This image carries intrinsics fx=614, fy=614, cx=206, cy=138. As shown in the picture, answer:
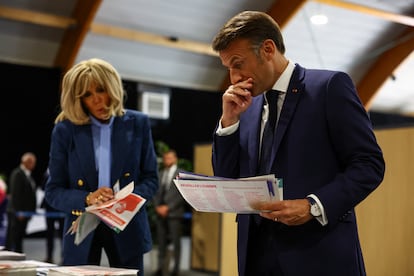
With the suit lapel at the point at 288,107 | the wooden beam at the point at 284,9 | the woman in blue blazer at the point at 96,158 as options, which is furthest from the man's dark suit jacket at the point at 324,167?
the wooden beam at the point at 284,9

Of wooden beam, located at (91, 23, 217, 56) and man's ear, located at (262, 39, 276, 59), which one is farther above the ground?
wooden beam, located at (91, 23, 217, 56)

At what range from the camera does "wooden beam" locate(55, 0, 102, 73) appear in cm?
1091

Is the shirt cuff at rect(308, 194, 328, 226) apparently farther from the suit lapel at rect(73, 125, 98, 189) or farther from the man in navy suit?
the suit lapel at rect(73, 125, 98, 189)

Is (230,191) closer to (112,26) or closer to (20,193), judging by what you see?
(20,193)

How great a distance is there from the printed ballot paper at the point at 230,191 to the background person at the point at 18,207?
23.8ft

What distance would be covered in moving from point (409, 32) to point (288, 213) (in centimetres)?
1327

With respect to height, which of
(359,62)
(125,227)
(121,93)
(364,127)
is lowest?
(125,227)

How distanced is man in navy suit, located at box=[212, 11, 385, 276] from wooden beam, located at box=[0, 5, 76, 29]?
9.50m

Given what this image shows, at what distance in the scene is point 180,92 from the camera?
1352 centimetres

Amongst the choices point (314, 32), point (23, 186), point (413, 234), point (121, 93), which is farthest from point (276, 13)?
point (121, 93)

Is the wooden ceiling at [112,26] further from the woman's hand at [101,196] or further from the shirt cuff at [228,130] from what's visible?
the shirt cuff at [228,130]

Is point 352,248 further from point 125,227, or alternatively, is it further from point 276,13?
point 276,13

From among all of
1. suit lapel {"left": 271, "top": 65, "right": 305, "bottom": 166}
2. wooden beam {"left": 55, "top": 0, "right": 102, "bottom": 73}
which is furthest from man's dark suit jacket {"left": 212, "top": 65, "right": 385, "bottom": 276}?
wooden beam {"left": 55, "top": 0, "right": 102, "bottom": 73}

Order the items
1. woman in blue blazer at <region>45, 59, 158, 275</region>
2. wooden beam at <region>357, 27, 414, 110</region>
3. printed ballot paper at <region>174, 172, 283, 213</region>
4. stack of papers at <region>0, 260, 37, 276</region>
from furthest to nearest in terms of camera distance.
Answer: wooden beam at <region>357, 27, 414, 110</region> < woman in blue blazer at <region>45, 59, 158, 275</region> < stack of papers at <region>0, 260, 37, 276</region> < printed ballot paper at <region>174, 172, 283, 213</region>
